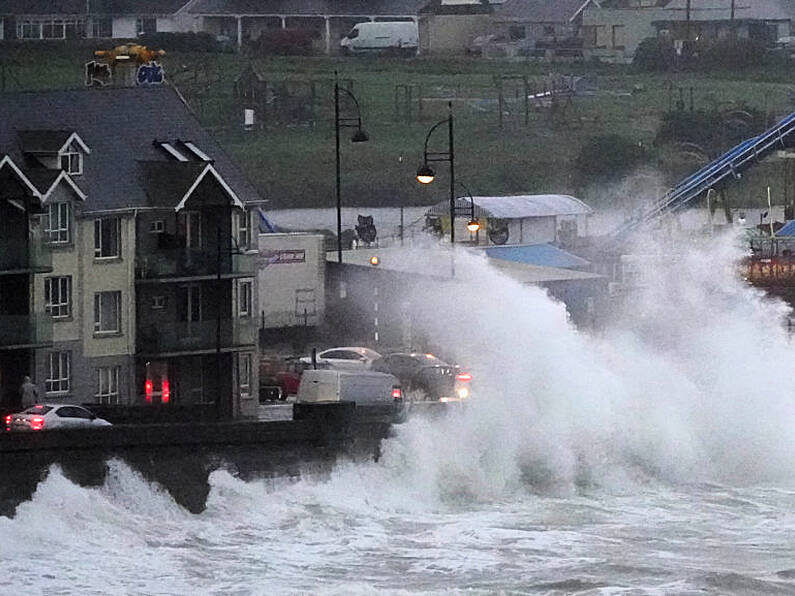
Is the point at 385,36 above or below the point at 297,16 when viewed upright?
below

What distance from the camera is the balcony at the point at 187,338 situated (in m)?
46.9

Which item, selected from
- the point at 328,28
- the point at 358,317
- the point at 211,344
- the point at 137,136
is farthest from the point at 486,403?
the point at 328,28

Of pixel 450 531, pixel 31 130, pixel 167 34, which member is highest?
pixel 167 34

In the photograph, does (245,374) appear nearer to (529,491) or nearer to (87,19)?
(529,491)

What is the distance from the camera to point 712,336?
2088 inches

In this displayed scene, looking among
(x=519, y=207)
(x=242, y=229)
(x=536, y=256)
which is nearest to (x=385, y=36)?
(x=519, y=207)

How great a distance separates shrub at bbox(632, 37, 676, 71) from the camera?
125 m

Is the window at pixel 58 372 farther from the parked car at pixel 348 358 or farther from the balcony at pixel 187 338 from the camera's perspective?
the parked car at pixel 348 358

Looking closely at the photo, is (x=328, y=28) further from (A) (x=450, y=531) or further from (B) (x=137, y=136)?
(A) (x=450, y=531)

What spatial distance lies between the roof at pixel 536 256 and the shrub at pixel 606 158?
3535cm

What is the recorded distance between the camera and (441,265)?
54.7 meters

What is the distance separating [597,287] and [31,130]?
1850cm

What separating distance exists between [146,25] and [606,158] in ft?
74.0

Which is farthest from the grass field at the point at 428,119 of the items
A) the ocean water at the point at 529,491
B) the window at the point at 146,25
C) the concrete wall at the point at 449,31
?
the ocean water at the point at 529,491
